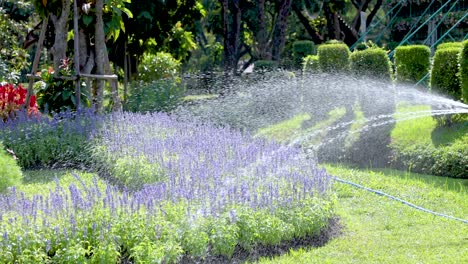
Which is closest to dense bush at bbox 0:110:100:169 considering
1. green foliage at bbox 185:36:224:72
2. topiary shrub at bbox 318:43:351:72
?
topiary shrub at bbox 318:43:351:72

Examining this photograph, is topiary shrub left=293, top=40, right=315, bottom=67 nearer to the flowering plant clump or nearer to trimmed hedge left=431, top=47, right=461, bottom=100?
trimmed hedge left=431, top=47, right=461, bottom=100

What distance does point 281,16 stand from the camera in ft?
76.4

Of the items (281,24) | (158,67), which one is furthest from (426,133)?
(281,24)

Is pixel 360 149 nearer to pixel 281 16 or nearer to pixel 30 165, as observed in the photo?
pixel 30 165

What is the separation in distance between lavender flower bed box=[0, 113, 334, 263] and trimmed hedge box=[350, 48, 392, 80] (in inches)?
197

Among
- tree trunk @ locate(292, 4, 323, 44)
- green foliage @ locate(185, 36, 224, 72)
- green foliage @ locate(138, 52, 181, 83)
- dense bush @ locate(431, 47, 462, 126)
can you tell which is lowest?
green foliage @ locate(185, 36, 224, 72)

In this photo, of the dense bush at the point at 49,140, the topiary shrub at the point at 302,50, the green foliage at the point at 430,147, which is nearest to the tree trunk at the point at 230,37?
the topiary shrub at the point at 302,50

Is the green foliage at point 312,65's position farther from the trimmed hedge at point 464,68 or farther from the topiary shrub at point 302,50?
the topiary shrub at point 302,50

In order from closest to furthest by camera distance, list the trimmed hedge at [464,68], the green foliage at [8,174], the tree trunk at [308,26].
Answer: the green foliage at [8,174]
the trimmed hedge at [464,68]
the tree trunk at [308,26]

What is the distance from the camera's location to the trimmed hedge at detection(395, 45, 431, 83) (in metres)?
12.7

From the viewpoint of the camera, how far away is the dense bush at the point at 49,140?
10047mm

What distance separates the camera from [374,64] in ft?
42.8

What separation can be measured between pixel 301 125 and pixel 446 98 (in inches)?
105

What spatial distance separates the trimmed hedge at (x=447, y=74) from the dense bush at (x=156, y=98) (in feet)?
19.6
